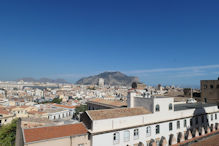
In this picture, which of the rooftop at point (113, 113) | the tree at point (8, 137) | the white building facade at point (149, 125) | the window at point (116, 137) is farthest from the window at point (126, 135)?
the tree at point (8, 137)

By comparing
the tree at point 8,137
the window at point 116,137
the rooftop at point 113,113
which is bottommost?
the tree at point 8,137

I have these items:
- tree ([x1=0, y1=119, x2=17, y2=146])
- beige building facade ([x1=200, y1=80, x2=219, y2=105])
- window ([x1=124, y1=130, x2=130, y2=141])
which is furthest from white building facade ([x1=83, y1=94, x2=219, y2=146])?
tree ([x1=0, y1=119, x2=17, y2=146])

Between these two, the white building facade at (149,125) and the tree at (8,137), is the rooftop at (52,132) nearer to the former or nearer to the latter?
the white building facade at (149,125)

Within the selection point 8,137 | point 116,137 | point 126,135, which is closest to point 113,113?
point 116,137

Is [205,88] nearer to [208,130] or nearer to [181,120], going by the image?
[208,130]

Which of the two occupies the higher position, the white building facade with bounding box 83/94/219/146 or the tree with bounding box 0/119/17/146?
the white building facade with bounding box 83/94/219/146

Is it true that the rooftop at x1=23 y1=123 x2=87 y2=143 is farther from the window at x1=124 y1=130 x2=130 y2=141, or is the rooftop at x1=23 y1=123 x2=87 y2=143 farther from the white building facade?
the window at x1=124 y1=130 x2=130 y2=141

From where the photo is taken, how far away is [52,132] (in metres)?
16.7

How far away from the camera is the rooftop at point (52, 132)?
15.5 metres

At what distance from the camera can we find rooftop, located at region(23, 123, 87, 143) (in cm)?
1551

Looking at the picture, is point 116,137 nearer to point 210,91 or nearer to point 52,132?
point 52,132

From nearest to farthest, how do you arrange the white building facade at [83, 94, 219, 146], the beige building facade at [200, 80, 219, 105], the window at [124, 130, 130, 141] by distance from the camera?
the white building facade at [83, 94, 219, 146], the window at [124, 130, 130, 141], the beige building facade at [200, 80, 219, 105]

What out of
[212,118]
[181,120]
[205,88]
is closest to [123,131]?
[181,120]

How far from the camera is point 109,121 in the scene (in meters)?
19.5
